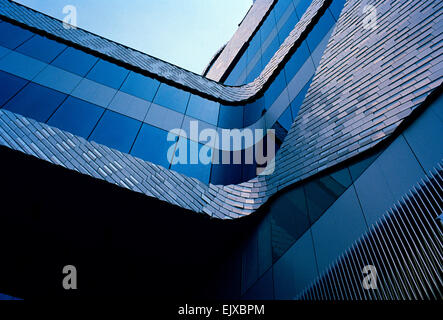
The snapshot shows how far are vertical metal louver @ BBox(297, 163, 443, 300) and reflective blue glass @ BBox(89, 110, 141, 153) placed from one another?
7.52 metres

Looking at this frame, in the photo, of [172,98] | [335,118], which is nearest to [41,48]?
[172,98]

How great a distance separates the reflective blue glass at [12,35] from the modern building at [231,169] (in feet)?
0.24

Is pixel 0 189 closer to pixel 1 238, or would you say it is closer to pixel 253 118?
pixel 1 238

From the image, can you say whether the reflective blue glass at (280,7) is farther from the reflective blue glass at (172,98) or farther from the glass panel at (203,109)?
the reflective blue glass at (172,98)

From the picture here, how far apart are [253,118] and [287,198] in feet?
19.1

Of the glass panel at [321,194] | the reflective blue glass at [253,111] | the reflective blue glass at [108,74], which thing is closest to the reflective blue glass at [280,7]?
the reflective blue glass at [253,111]

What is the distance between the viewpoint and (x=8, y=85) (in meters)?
9.34

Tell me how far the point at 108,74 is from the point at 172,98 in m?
2.85

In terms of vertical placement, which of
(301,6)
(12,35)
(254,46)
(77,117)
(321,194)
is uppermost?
(254,46)

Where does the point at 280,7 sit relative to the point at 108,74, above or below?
above

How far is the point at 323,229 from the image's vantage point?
5.85 metres

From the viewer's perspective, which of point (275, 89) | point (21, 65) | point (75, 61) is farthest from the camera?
point (275, 89)

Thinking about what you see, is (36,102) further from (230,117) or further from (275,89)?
(275,89)

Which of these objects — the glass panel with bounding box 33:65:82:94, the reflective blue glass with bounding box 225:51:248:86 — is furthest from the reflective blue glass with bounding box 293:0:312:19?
the glass panel with bounding box 33:65:82:94
